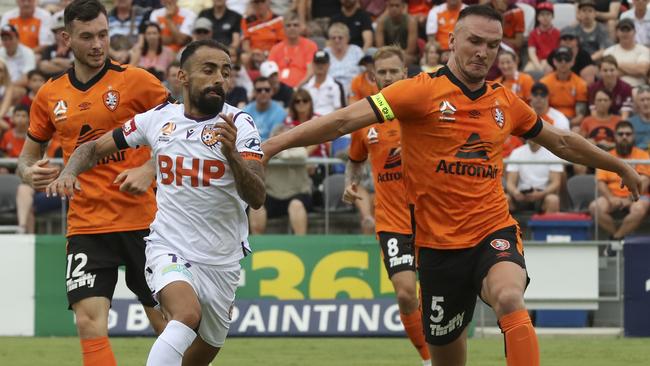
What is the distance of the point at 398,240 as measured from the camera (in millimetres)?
10703

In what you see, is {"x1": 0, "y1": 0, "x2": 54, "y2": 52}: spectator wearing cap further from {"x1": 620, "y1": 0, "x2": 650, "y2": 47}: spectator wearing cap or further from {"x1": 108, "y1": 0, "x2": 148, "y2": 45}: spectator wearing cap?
{"x1": 620, "y1": 0, "x2": 650, "y2": 47}: spectator wearing cap

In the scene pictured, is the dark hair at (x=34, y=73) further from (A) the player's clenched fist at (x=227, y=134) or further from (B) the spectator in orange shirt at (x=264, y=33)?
(A) the player's clenched fist at (x=227, y=134)

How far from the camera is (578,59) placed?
18.6m

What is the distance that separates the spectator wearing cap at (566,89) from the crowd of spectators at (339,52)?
0.01 m

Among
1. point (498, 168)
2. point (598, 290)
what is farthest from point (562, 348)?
point (498, 168)

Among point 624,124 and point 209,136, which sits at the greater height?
point 624,124

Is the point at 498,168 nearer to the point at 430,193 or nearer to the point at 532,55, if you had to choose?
the point at 430,193

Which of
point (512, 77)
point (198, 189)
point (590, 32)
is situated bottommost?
point (198, 189)

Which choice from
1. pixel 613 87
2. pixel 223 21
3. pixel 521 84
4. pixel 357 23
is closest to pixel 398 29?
pixel 357 23

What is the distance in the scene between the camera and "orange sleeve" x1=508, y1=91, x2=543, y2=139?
797 centimetres

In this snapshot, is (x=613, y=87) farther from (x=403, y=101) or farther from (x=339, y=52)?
Answer: (x=403, y=101)

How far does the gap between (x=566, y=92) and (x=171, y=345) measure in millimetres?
11527

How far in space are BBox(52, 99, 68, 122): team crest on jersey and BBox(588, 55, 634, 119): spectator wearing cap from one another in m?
10.2

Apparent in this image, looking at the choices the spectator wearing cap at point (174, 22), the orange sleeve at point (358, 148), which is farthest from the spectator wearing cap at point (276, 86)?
the orange sleeve at point (358, 148)
